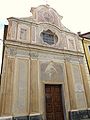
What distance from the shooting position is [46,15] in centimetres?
1157

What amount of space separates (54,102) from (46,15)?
785 cm

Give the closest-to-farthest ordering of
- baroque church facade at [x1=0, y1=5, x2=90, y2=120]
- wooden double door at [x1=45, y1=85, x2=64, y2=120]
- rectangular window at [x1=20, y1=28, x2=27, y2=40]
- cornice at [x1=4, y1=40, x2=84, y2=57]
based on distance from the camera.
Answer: baroque church facade at [x1=0, y1=5, x2=90, y2=120] < wooden double door at [x1=45, y1=85, x2=64, y2=120] < cornice at [x1=4, y1=40, x2=84, y2=57] < rectangular window at [x1=20, y1=28, x2=27, y2=40]

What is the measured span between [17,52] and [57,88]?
3807 millimetres

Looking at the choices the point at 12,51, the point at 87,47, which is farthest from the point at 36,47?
→ the point at 87,47

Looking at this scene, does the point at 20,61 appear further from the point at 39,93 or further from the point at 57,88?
the point at 57,88

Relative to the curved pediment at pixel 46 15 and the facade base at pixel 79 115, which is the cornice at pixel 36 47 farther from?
the facade base at pixel 79 115

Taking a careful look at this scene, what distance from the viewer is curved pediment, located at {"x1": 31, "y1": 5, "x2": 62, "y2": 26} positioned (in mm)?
11019

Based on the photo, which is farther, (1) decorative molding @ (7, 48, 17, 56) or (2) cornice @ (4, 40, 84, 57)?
(2) cornice @ (4, 40, 84, 57)

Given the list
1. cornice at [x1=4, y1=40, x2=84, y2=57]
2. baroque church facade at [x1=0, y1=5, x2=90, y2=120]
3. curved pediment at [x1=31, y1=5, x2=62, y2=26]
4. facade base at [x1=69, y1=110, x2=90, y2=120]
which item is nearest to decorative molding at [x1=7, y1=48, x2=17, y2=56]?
baroque church facade at [x1=0, y1=5, x2=90, y2=120]

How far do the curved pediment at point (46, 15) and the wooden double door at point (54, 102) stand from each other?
6057mm

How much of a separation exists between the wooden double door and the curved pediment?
238 inches

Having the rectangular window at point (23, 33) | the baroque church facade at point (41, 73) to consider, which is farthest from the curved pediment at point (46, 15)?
the rectangular window at point (23, 33)

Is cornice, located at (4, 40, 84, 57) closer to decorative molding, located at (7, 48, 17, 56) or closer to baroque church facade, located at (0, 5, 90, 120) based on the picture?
baroque church facade, located at (0, 5, 90, 120)

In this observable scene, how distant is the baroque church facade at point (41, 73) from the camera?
7139 millimetres
